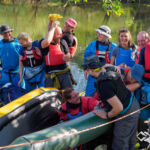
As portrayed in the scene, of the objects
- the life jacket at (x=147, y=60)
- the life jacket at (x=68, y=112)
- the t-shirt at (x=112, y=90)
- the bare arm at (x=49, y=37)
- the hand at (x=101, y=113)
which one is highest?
the bare arm at (x=49, y=37)

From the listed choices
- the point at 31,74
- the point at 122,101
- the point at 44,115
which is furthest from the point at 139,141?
the point at 31,74

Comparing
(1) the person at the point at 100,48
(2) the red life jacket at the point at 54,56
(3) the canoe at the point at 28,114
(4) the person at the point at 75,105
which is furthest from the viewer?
(1) the person at the point at 100,48

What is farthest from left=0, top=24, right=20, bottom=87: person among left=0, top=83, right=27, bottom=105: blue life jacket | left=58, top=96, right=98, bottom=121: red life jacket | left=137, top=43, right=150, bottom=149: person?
left=137, top=43, right=150, bottom=149: person

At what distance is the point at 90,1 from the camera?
29.7 m

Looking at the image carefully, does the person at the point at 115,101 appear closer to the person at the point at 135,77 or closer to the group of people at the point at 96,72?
the group of people at the point at 96,72

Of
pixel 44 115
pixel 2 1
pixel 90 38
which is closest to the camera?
pixel 44 115

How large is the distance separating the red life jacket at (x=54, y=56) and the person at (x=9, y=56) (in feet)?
2.95

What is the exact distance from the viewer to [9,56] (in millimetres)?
4211

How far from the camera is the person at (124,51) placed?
3537 mm

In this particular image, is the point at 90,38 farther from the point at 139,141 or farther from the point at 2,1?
the point at 2,1

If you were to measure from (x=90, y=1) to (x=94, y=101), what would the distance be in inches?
1128

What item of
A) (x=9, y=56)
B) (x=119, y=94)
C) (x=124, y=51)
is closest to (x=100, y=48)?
(x=124, y=51)

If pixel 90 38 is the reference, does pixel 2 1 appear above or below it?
above

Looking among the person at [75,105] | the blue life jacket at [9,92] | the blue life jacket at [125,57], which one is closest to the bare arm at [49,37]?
the person at [75,105]
